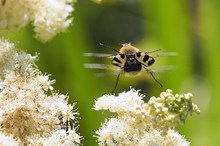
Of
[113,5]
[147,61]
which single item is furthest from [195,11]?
[147,61]

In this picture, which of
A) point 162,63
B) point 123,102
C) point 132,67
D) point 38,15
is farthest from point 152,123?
point 162,63

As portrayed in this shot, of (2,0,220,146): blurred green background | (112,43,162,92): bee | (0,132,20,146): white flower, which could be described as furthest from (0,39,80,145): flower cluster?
(2,0,220,146): blurred green background

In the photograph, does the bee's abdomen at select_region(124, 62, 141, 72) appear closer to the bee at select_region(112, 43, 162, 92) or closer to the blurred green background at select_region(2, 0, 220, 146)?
the bee at select_region(112, 43, 162, 92)

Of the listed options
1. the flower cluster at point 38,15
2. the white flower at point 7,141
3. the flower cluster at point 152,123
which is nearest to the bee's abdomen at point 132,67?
the flower cluster at point 152,123

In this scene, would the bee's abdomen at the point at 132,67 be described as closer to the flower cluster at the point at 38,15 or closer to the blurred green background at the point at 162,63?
the flower cluster at the point at 38,15

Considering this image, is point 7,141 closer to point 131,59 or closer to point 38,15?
point 131,59

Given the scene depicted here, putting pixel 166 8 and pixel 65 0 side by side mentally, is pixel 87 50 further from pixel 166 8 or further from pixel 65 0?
pixel 65 0
